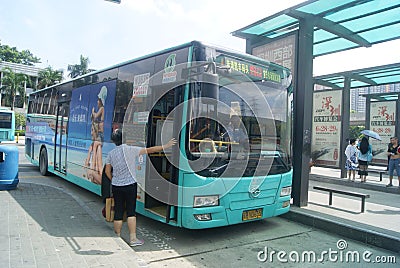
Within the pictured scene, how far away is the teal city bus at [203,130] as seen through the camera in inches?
197

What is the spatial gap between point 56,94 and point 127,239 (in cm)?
672

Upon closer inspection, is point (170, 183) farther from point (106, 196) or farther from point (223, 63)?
point (223, 63)

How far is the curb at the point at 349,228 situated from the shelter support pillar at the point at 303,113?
0.61 meters

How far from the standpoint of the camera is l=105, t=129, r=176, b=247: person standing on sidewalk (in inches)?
197

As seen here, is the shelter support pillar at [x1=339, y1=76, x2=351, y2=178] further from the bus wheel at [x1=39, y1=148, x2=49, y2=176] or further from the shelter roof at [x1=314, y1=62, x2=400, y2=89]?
the bus wheel at [x1=39, y1=148, x2=49, y2=176]

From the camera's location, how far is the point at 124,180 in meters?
5.00

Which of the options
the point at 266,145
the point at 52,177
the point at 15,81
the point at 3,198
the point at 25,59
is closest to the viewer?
the point at 266,145

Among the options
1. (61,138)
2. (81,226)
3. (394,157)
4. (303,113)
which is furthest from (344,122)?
(81,226)

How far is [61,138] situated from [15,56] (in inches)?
2419

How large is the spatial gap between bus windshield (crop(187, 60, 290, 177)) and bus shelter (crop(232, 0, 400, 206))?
145cm

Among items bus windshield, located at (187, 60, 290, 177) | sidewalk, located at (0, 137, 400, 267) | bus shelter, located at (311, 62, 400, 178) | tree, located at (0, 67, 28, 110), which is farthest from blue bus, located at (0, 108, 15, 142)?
bus windshield, located at (187, 60, 290, 177)

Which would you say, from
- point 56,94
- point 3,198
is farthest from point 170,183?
point 56,94

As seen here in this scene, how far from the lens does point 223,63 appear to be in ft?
17.6

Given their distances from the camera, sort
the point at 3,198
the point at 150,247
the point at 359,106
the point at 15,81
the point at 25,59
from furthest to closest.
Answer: the point at 25,59, the point at 359,106, the point at 15,81, the point at 3,198, the point at 150,247
